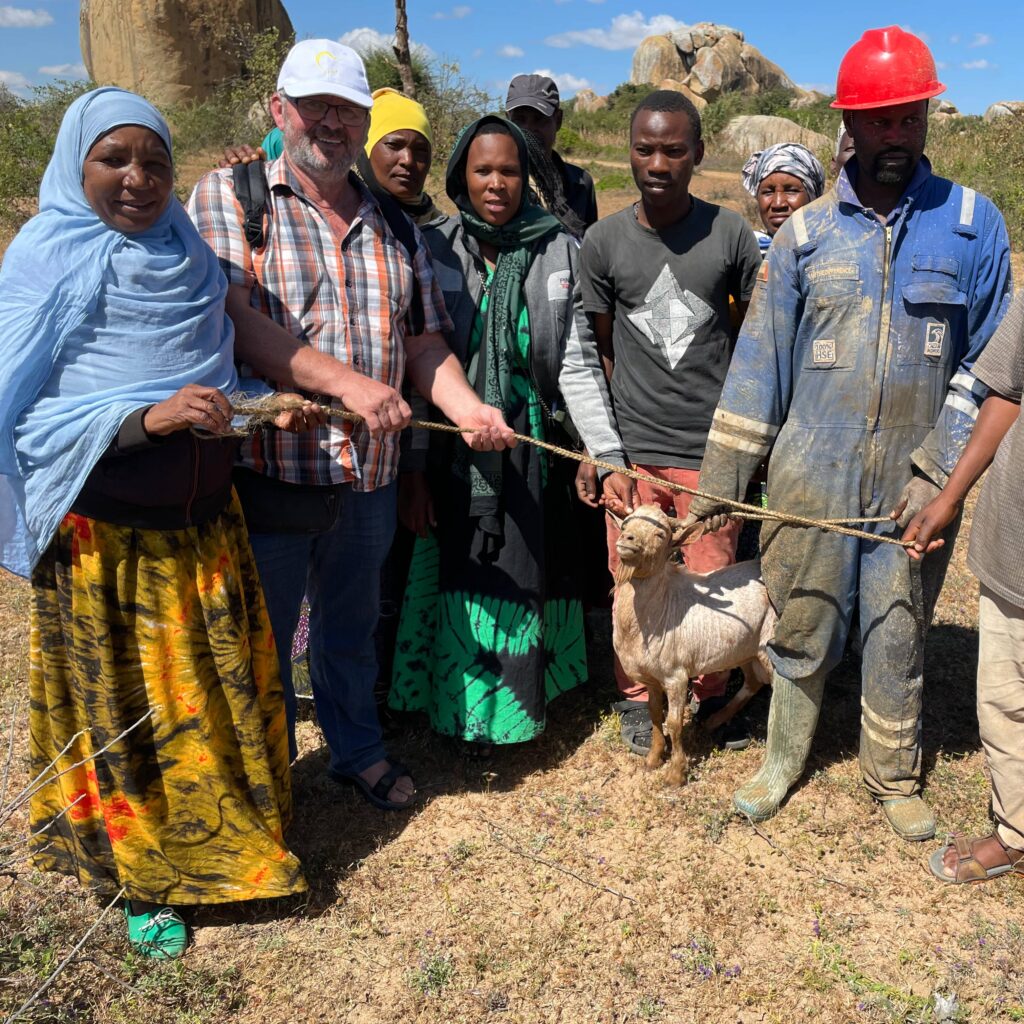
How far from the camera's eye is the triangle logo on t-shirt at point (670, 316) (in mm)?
3635

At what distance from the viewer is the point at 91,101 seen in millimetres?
2500

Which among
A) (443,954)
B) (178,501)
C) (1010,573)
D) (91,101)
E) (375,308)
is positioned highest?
(91,101)

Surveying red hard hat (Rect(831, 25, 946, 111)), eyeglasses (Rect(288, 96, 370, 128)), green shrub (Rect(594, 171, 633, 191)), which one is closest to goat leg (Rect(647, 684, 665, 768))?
red hard hat (Rect(831, 25, 946, 111))

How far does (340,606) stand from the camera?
354 centimetres

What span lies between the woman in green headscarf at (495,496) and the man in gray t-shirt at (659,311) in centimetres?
16

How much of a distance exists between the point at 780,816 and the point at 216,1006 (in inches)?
84.1

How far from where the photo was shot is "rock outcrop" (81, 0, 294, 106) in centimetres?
2861

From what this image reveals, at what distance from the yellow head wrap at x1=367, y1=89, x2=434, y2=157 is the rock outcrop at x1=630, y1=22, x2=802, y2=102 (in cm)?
5712

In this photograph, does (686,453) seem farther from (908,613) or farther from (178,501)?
(178,501)

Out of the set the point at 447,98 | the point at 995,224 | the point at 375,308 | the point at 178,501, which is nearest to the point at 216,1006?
the point at 178,501

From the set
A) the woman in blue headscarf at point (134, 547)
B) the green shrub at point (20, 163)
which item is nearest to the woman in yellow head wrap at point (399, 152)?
the woman in blue headscarf at point (134, 547)

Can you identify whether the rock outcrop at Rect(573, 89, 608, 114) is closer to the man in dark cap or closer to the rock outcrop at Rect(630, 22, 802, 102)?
the rock outcrop at Rect(630, 22, 802, 102)

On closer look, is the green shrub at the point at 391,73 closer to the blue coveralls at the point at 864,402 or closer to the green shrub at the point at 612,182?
the green shrub at the point at 612,182

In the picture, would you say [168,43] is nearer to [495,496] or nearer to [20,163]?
[20,163]
